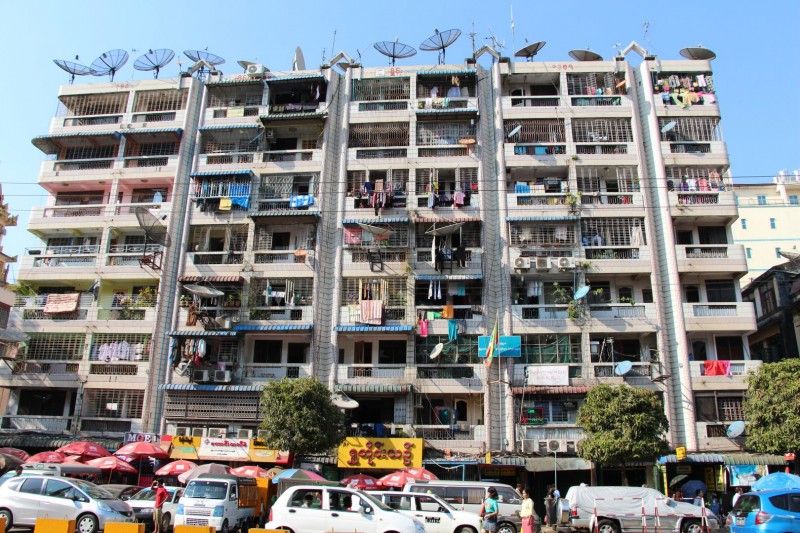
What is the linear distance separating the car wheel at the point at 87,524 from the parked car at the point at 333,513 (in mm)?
5378

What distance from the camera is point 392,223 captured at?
34125 mm

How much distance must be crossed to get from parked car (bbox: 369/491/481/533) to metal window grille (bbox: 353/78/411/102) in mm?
24659

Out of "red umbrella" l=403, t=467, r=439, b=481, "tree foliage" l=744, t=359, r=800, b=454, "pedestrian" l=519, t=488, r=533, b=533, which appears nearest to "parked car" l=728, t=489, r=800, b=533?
"pedestrian" l=519, t=488, r=533, b=533

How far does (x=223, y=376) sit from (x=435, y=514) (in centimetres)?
1653

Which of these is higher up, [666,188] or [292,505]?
[666,188]

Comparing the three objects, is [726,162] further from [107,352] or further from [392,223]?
[107,352]

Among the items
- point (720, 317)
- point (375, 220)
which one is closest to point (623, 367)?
point (720, 317)

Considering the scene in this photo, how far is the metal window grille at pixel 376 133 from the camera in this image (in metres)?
36.8

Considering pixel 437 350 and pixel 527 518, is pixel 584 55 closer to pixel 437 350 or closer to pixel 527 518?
pixel 437 350

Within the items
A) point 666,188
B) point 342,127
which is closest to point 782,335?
point 666,188

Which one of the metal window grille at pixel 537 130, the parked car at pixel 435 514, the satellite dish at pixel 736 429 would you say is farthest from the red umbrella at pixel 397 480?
the metal window grille at pixel 537 130

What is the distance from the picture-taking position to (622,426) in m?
26.2

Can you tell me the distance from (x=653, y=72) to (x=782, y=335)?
1601 centimetres

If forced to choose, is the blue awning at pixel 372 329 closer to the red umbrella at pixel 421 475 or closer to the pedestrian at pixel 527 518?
the red umbrella at pixel 421 475
